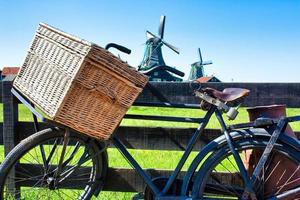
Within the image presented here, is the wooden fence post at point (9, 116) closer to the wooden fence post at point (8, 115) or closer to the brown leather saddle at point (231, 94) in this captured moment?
the wooden fence post at point (8, 115)

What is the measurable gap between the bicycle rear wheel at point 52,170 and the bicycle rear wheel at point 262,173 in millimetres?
899

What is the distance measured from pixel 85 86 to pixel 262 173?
1.52 meters

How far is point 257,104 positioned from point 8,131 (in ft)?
7.73

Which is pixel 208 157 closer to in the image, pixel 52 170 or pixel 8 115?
pixel 52 170

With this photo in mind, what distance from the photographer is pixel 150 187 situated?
3.41 metres

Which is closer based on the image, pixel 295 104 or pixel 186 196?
pixel 186 196

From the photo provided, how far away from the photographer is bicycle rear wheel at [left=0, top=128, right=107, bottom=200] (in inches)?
131

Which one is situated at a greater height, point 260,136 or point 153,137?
point 260,136

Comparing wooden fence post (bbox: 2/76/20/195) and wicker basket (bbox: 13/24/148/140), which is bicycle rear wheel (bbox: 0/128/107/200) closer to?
wooden fence post (bbox: 2/76/20/195)

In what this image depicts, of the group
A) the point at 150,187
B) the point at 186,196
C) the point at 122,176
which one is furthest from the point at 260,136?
the point at 122,176

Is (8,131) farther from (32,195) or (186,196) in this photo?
(186,196)

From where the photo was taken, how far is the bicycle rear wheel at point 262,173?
315cm

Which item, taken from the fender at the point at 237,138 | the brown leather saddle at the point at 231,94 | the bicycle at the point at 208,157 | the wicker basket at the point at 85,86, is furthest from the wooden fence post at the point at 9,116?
the brown leather saddle at the point at 231,94

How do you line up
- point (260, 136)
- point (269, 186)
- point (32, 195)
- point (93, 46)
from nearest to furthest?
point (93, 46)
point (260, 136)
point (269, 186)
point (32, 195)
